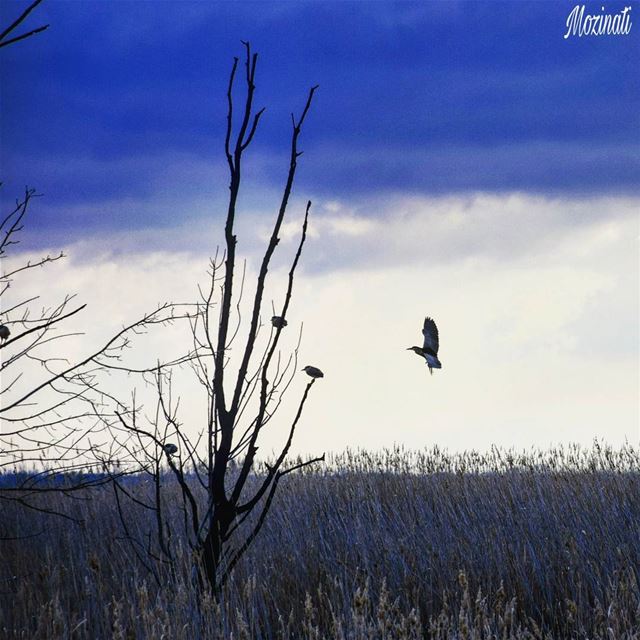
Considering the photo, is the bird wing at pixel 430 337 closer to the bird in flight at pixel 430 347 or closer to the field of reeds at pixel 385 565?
the bird in flight at pixel 430 347

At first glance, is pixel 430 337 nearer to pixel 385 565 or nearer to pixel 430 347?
pixel 430 347

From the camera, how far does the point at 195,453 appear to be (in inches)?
165

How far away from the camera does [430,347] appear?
6098 mm

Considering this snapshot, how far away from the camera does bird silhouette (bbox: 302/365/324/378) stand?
4320 millimetres

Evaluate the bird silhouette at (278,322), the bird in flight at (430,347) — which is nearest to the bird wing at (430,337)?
the bird in flight at (430,347)

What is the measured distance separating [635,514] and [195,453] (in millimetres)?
4958

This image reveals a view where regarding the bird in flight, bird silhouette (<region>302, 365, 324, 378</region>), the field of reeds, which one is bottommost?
the field of reeds

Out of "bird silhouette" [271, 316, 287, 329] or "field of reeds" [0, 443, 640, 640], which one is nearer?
"field of reeds" [0, 443, 640, 640]

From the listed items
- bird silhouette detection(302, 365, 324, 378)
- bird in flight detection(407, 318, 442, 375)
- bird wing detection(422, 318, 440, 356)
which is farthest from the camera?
bird wing detection(422, 318, 440, 356)

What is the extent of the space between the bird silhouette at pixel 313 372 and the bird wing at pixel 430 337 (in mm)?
1728

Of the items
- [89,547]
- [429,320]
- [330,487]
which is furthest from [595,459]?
[89,547]

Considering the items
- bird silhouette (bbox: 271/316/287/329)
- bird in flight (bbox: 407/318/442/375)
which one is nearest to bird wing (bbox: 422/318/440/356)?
bird in flight (bbox: 407/318/442/375)

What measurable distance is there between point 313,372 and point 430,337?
2466 millimetres

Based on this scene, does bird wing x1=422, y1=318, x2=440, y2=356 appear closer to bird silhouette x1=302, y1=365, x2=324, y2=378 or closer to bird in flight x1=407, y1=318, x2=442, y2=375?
bird in flight x1=407, y1=318, x2=442, y2=375
